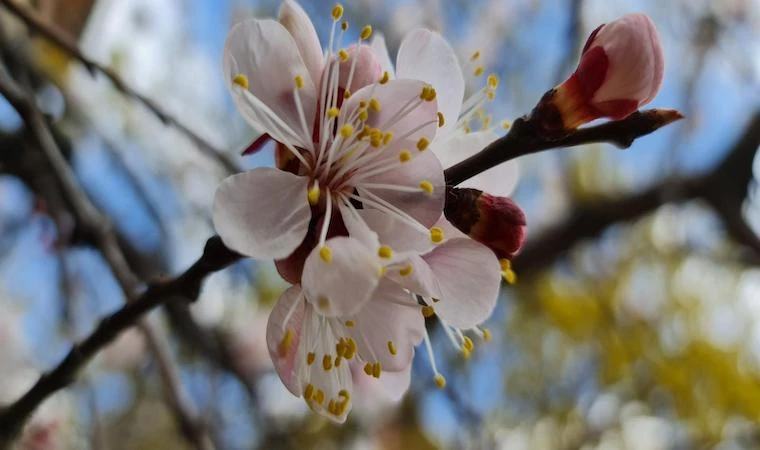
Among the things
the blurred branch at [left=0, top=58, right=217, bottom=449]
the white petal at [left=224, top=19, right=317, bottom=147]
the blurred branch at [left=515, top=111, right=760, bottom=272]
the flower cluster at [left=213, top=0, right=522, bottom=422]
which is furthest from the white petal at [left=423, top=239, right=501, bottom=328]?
the blurred branch at [left=515, top=111, right=760, bottom=272]

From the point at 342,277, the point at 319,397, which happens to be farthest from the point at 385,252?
the point at 319,397

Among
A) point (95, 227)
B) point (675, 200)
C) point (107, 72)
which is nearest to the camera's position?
point (107, 72)

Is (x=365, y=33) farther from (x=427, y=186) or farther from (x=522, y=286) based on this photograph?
(x=522, y=286)

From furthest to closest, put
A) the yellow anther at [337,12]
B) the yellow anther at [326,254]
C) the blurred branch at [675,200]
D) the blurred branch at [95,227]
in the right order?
the blurred branch at [675,200]
the blurred branch at [95,227]
the yellow anther at [337,12]
the yellow anther at [326,254]

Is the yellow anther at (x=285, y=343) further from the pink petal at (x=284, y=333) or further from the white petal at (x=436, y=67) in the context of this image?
the white petal at (x=436, y=67)

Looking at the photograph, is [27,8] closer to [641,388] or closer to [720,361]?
[641,388]

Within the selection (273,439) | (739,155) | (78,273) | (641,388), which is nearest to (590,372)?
(641,388)

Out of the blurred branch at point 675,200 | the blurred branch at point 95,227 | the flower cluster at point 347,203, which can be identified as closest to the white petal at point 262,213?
the flower cluster at point 347,203
